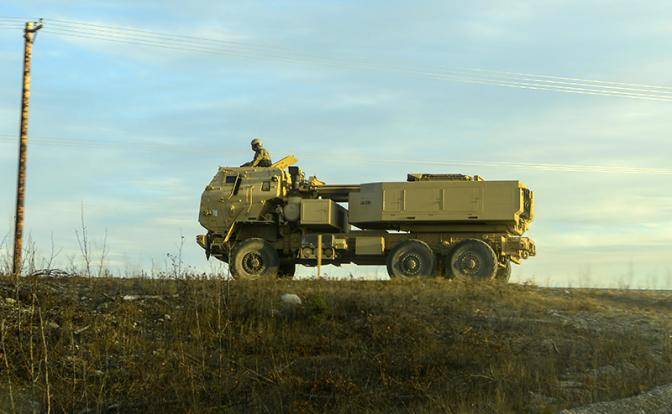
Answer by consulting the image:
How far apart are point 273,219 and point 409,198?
3420 mm

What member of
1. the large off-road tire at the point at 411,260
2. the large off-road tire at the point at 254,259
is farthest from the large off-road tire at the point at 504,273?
the large off-road tire at the point at 254,259

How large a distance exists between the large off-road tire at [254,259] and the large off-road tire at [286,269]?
0.82 metres

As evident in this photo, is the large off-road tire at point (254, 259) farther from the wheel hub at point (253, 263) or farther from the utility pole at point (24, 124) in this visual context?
the utility pole at point (24, 124)

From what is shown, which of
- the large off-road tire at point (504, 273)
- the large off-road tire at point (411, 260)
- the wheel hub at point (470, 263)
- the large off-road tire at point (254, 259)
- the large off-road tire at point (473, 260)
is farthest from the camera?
the large off-road tire at point (504, 273)

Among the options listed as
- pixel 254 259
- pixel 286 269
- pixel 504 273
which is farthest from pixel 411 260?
pixel 254 259

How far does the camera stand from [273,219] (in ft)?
70.0

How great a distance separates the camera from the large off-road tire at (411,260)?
20.0m

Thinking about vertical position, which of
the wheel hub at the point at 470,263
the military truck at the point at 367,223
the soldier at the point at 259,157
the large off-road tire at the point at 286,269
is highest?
the soldier at the point at 259,157

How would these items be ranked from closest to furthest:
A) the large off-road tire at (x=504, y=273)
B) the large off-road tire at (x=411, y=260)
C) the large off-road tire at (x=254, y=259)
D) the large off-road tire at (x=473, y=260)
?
the large off-road tire at (x=473, y=260), the large off-road tire at (x=411, y=260), the large off-road tire at (x=254, y=259), the large off-road tire at (x=504, y=273)

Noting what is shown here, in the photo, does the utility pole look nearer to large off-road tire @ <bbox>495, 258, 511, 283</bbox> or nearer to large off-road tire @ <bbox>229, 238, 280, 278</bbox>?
large off-road tire @ <bbox>229, 238, 280, 278</bbox>

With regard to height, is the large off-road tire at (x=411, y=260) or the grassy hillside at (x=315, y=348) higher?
the large off-road tire at (x=411, y=260)

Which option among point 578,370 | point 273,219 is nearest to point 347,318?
point 578,370

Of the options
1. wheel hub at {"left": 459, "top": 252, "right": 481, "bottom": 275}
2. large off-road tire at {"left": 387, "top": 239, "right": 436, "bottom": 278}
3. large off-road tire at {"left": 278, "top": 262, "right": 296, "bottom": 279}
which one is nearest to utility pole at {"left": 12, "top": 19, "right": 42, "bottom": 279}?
large off-road tire at {"left": 278, "top": 262, "right": 296, "bottom": 279}

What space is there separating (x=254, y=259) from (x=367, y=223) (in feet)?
9.29
